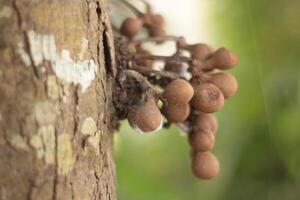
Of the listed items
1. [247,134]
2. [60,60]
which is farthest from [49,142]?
[247,134]

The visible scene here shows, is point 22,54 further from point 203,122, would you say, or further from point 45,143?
point 203,122

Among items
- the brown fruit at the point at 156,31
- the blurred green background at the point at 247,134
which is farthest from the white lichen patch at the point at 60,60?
the blurred green background at the point at 247,134

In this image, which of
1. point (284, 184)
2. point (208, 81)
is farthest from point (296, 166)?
point (208, 81)

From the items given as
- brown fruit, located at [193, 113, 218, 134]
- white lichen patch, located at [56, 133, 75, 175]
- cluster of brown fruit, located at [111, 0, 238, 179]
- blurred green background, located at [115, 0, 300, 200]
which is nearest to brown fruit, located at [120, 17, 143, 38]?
cluster of brown fruit, located at [111, 0, 238, 179]

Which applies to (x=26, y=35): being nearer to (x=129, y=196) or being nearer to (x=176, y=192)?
(x=129, y=196)

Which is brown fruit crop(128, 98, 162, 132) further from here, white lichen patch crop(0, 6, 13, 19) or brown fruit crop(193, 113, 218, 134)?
white lichen patch crop(0, 6, 13, 19)

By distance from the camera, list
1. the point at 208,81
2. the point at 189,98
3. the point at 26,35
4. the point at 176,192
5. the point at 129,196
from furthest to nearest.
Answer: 1. the point at 176,192
2. the point at 129,196
3. the point at 208,81
4. the point at 189,98
5. the point at 26,35
